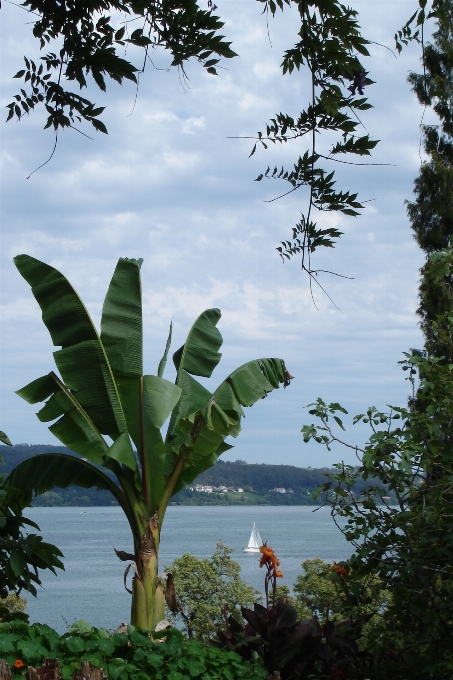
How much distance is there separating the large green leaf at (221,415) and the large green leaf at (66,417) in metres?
0.66

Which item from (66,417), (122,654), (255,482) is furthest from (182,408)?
(255,482)

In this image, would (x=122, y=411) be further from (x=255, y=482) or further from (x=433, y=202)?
(x=255, y=482)

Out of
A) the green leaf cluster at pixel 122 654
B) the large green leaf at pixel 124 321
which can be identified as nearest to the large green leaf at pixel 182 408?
the large green leaf at pixel 124 321

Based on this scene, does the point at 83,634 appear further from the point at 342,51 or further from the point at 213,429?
the point at 342,51

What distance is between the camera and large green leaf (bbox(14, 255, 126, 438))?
17.9ft

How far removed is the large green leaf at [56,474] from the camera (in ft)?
18.7

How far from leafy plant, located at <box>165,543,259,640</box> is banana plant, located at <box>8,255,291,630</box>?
4018 mm

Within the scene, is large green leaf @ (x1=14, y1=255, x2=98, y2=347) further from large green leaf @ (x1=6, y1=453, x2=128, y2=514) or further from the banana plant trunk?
the banana plant trunk

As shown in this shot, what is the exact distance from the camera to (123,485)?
5633 mm

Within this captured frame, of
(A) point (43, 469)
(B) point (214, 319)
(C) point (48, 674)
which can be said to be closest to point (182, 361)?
(B) point (214, 319)

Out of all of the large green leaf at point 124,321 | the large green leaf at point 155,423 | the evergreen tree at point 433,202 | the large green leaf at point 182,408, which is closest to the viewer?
the large green leaf at point 155,423

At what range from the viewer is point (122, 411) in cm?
556

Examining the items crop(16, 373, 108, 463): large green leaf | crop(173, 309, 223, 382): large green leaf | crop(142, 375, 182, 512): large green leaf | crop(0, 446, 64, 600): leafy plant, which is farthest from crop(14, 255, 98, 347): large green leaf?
crop(0, 446, 64, 600): leafy plant

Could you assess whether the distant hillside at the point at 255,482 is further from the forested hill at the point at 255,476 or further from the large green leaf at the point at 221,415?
the large green leaf at the point at 221,415
